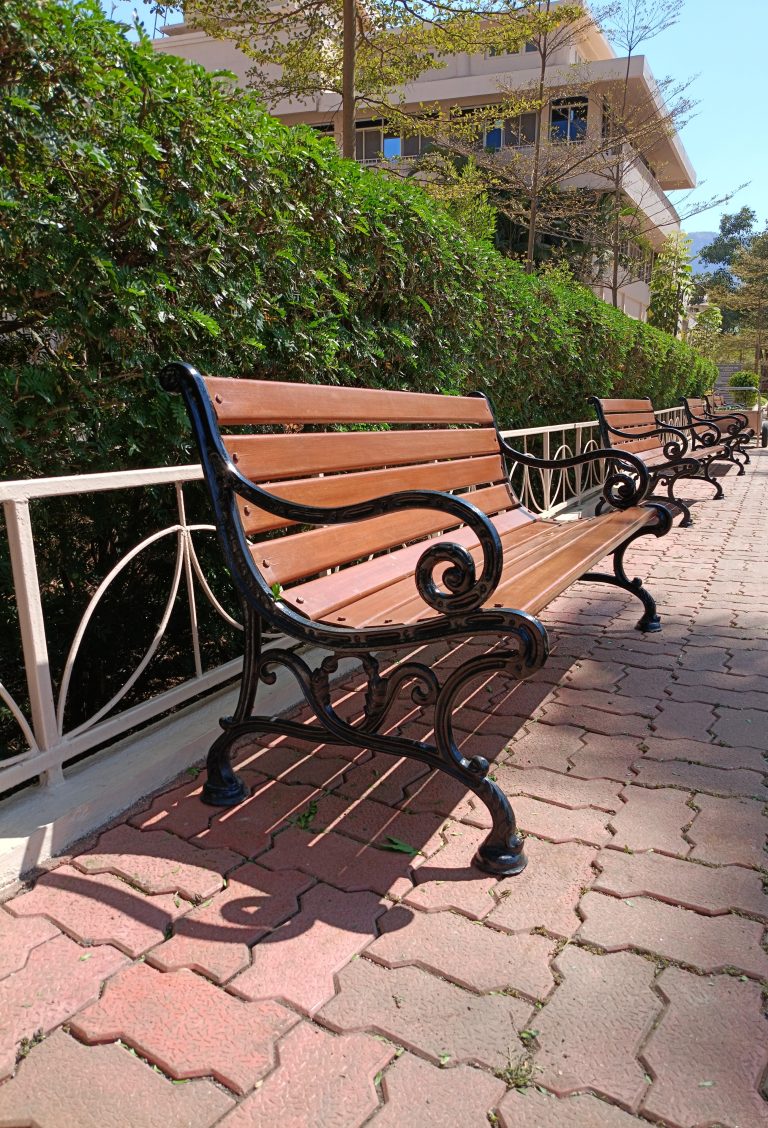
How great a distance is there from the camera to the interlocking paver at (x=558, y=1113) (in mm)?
1300

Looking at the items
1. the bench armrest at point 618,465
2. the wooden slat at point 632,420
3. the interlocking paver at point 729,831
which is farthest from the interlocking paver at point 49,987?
the wooden slat at point 632,420

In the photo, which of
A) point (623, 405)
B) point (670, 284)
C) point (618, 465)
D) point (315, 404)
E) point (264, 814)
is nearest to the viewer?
point (264, 814)

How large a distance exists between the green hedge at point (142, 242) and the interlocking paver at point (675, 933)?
6.92 feet

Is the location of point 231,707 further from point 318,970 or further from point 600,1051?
point 600,1051

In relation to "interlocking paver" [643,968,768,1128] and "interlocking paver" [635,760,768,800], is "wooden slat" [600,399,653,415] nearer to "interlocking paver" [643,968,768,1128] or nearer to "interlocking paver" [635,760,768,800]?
"interlocking paver" [635,760,768,800]

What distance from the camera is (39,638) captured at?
2.10 metres

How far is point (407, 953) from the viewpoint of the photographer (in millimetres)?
1702

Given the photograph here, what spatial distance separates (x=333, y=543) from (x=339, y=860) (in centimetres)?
94

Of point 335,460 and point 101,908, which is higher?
point 335,460

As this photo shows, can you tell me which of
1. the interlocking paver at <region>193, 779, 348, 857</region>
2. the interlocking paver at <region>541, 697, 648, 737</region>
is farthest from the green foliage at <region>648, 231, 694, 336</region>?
the interlocking paver at <region>193, 779, 348, 857</region>

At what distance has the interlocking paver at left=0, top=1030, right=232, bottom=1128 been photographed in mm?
1314

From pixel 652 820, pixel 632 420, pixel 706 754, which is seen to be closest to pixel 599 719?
pixel 706 754

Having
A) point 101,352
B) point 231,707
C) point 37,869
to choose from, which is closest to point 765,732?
point 231,707

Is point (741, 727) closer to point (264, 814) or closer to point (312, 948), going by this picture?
point (264, 814)
